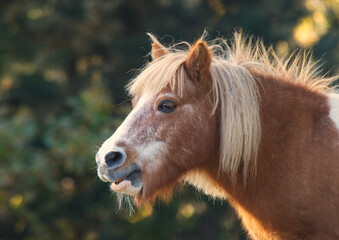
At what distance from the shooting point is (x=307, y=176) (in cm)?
338

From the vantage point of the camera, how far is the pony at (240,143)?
339 centimetres

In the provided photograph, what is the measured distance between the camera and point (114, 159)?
341cm

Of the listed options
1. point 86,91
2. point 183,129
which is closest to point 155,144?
point 183,129

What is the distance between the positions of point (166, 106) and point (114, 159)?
20.1 inches

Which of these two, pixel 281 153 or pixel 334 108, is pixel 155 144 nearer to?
pixel 281 153

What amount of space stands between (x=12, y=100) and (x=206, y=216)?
5.56 meters

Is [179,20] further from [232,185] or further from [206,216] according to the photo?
[232,185]

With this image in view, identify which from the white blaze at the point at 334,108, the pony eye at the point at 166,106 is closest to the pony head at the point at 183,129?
the pony eye at the point at 166,106

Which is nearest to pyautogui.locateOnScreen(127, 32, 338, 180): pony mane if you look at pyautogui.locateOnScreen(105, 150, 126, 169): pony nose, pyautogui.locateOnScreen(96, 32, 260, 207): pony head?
pyautogui.locateOnScreen(96, 32, 260, 207): pony head

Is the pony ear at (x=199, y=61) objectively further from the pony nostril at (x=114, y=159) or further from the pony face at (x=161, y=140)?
the pony nostril at (x=114, y=159)

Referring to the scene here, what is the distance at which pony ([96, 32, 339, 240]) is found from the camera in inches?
133

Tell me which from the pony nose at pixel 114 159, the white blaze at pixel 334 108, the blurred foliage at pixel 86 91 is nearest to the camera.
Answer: the pony nose at pixel 114 159

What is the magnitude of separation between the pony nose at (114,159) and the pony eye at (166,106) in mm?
417

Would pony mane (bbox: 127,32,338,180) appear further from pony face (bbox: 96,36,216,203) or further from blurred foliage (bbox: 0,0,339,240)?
blurred foliage (bbox: 0,0,339,240)
